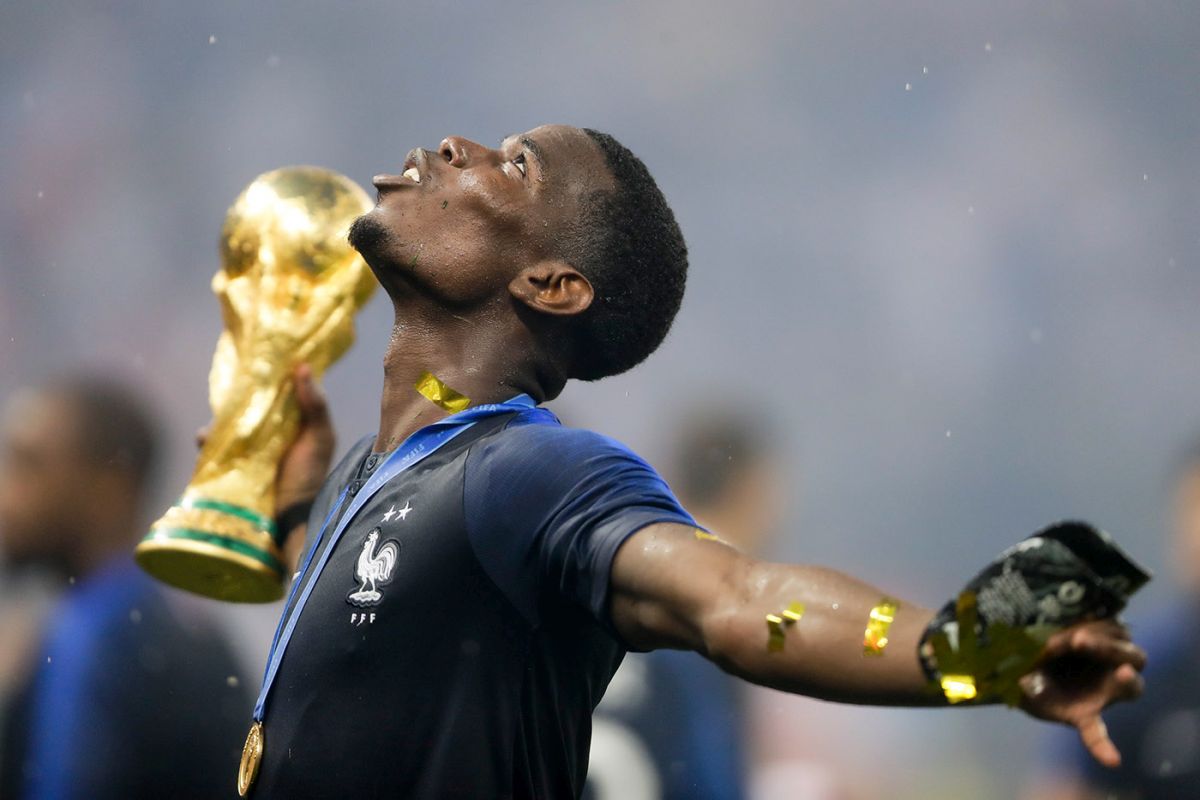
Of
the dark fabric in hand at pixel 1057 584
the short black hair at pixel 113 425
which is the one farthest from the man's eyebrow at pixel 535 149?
the short black hair at pixel 113 425

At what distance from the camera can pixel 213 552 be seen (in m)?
3.42

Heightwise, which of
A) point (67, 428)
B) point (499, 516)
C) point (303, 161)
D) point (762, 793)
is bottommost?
point (762, 793)

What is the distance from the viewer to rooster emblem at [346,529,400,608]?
101 inches

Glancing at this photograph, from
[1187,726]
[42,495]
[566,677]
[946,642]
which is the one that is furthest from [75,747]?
[946,642]

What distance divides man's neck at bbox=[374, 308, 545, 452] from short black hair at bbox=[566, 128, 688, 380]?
0.60 feet

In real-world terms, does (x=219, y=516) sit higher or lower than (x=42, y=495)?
higher

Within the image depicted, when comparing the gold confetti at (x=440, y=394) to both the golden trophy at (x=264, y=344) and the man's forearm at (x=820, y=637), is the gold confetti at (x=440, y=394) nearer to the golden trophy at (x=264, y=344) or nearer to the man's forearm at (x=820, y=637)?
the golden trophy at (x=264, y=344)

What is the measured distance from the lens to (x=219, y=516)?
3490 mm

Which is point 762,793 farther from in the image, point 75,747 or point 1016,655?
point 1016,655

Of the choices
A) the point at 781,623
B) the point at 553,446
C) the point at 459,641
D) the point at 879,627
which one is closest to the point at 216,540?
the point at 459,641

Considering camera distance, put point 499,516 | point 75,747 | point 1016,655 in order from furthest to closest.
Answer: point 75,747 → point 499,516 → point 1016,655

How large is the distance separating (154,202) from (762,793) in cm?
481

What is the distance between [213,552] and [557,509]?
134cm

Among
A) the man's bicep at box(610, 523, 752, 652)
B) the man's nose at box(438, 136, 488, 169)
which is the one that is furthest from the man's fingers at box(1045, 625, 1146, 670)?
the man's nose at box(438, 136, 488, 169)
